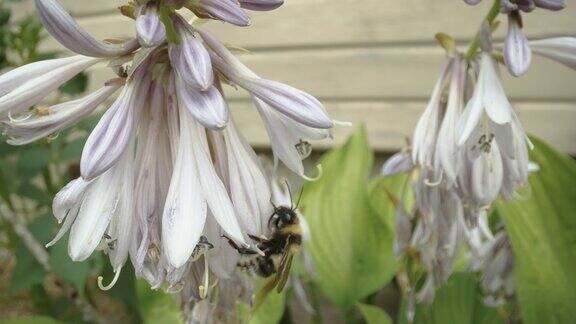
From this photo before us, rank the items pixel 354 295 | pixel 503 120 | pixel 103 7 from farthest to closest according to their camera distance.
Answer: pixel 103 7, pixel 354 295, pixel 503 120

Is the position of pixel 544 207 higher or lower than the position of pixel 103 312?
higher

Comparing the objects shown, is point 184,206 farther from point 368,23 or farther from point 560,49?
point 368,23

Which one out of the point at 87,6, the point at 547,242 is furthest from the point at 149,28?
the point at 87,6

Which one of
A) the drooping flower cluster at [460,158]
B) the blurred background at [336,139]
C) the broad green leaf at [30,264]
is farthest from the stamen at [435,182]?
the broad green leaf at [30,264]

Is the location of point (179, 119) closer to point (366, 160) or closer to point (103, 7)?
point (366, 160)

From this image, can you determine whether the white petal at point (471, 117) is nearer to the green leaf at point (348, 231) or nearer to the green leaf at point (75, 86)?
the green leaf at point (348, 231)

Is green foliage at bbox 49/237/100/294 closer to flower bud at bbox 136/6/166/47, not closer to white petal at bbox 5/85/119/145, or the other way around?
white petal at bbox 5/85/119/145

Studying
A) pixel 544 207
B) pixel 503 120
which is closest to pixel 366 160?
pixel 544 207
